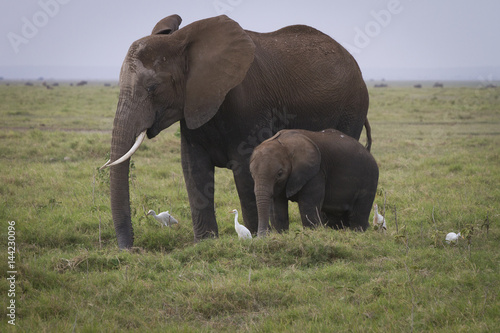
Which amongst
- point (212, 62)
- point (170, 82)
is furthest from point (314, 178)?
point (170, 82)

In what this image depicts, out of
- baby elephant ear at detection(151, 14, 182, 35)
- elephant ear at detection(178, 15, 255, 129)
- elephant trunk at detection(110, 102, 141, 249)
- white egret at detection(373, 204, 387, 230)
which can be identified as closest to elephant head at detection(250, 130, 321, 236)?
elephant ear at detection(178, 15, 255, 129)

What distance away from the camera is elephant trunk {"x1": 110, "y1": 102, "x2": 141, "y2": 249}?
20.5ft

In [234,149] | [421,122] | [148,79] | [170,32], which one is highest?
[170,32]

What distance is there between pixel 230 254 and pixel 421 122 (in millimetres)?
20068

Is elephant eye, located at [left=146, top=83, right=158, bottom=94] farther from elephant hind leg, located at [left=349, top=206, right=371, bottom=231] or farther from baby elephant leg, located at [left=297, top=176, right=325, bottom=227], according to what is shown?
elephant hind leg, located at [left=349, top=206, right=371, bottom=231]

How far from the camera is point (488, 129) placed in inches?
837

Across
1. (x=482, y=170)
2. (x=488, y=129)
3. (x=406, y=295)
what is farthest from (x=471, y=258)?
(x=488, y=129)

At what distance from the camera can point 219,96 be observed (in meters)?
6.59

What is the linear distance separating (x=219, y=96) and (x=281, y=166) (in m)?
0.99

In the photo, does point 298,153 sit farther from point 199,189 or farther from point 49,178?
point 49,178

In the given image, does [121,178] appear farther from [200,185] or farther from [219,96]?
[219,96]

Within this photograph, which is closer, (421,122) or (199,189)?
(199,189)

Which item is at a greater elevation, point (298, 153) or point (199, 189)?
point (298, 153)

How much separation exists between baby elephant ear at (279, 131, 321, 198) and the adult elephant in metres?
0.43
